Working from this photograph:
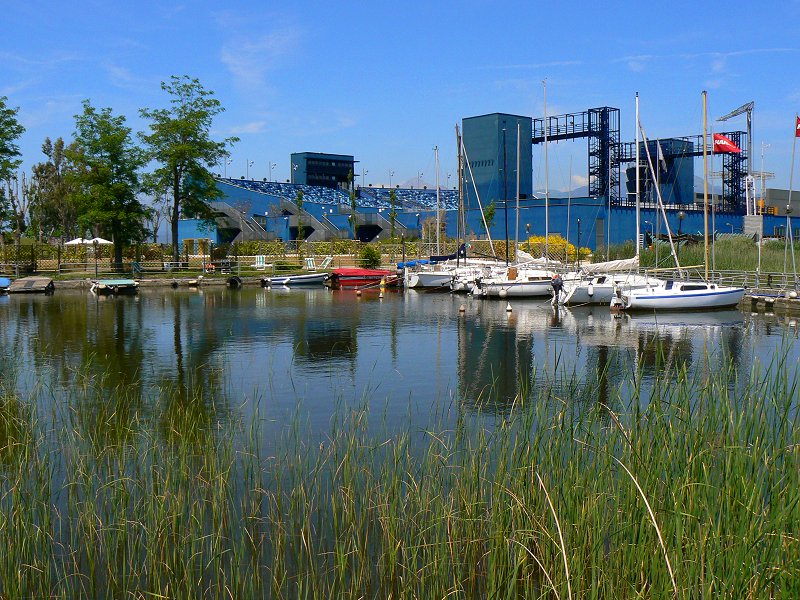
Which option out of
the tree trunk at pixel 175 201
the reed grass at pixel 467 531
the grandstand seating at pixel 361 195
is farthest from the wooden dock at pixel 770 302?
the grandstand seating at pixel 361 195

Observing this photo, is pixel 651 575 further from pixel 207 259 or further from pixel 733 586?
pixel 207 259

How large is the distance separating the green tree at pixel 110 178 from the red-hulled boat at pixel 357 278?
631 inches

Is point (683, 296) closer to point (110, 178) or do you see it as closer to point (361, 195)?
point (110, 178)

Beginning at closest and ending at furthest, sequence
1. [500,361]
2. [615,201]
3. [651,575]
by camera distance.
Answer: [651,575], [500,361], [615,201]

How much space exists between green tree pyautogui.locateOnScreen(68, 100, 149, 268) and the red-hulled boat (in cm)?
1602

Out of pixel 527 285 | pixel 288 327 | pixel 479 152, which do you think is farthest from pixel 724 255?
pixel 479 152

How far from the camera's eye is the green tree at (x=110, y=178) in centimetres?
5781

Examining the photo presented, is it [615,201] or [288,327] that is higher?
[615,201]

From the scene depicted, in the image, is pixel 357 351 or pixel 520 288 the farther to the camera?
pixel 520 288

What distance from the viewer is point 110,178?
59094mm

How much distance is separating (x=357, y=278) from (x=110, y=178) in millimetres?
20221

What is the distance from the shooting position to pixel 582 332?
27.7 meters

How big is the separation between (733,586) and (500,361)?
1612 centimetres

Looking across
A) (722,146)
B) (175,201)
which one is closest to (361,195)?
(175,201)
